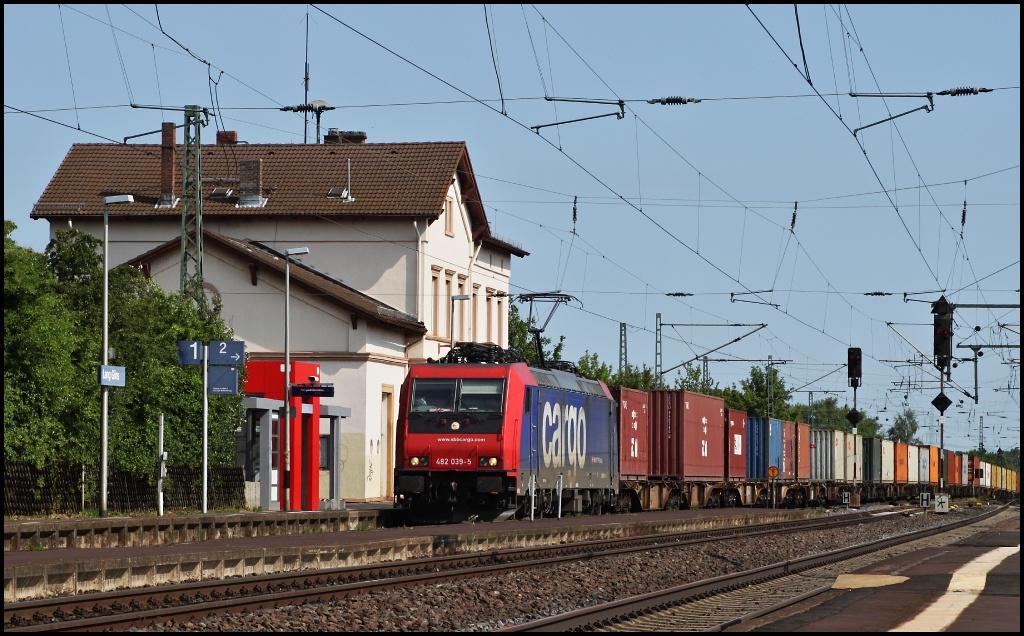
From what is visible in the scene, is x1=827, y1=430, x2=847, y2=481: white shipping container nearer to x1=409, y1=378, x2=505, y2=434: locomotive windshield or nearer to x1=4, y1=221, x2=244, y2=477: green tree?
x1=4, y1=221, x2=244, y2=477: green tree

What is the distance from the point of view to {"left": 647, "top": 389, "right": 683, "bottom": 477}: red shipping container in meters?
42.9

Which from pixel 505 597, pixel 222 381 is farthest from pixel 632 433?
pixel 505 597

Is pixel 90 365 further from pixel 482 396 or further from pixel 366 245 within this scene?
pixel 366 245

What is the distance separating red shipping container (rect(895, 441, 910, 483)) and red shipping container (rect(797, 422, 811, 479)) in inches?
670

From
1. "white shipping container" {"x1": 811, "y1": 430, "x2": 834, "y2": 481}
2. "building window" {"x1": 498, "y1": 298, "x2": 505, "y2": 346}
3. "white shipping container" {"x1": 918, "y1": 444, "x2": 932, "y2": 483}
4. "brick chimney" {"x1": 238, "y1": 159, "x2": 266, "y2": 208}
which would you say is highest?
"brick chimney" {"x1": 238, "y1": 159, "x2": 266, "y2": 208}

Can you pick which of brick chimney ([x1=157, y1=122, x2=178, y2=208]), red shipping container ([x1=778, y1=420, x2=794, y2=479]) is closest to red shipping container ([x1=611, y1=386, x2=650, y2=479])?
Answer: red shipping container ([x1=778, y1=420, x2=794, y2=479])

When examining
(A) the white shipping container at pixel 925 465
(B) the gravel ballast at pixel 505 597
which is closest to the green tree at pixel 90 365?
(B) the gravel ballast at pixel 505 597

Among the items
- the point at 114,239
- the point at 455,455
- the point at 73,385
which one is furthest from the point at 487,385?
the point at 114,239

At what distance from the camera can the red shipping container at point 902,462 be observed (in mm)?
76250

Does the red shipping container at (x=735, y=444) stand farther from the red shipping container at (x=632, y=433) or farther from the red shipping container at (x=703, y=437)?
the red shipping container at (x=632, y=433)

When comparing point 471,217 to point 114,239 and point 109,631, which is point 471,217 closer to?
point 114,239

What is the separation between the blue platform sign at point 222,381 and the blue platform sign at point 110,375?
3238mm

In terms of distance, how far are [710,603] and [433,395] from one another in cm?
1367

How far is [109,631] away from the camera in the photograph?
40.6ft
